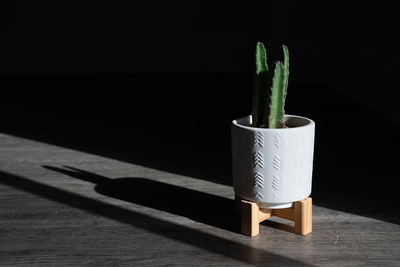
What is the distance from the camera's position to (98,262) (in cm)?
131

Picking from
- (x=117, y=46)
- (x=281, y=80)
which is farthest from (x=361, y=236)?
(x=117, y=46)

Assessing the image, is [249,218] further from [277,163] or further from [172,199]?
[172,199]

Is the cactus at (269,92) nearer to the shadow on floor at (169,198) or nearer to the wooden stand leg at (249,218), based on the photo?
the wooden stand leg at (249,218)

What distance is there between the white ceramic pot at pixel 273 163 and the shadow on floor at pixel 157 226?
141 mm

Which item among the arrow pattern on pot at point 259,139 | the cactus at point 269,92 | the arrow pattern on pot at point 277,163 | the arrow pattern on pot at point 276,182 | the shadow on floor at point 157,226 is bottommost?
the shadow on floor at point 157,226

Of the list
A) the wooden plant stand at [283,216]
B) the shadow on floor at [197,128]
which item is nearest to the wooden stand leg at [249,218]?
the wooden plant stand at [283,216]

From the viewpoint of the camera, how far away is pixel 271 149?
1372 millimetres

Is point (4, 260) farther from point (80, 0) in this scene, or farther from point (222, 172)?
point (80, 0)

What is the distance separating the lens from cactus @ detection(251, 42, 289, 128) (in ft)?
4.39

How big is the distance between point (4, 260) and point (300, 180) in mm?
783

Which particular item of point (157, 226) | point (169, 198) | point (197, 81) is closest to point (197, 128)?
point (169, 198)

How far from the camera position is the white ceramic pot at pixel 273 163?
1368mm

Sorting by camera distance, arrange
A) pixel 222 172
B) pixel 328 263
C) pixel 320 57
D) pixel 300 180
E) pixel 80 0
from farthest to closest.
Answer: pixel 80 0 → pixel 320 57 → pixel 222 172 → pixel 300 180 → pixel 328 263

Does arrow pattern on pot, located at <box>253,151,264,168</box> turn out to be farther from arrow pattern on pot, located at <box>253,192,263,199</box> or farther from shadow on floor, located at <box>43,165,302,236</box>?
shadow on floor, located at <box>43,165,302,236</box>
